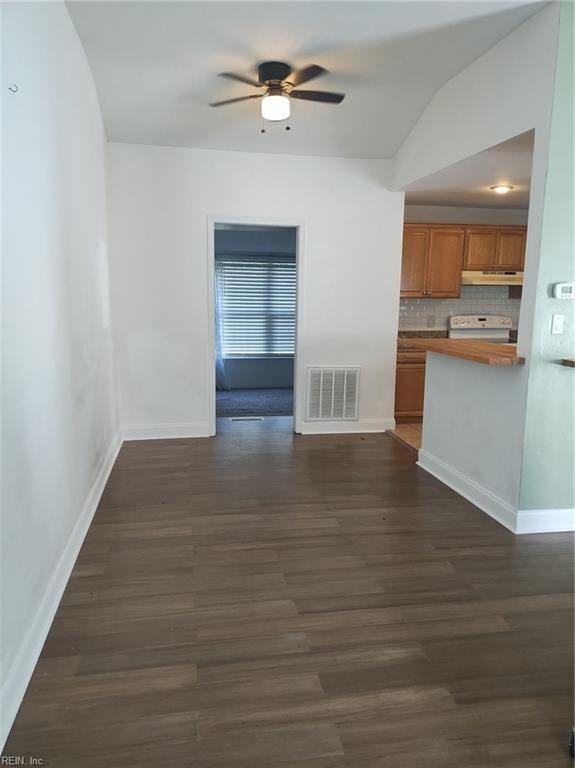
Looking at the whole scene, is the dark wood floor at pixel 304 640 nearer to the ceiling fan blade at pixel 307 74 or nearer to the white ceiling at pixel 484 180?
the white ceiling at pixel 484 180

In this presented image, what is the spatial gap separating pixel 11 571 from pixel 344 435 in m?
3.76

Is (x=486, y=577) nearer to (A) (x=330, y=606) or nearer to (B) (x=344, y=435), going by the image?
(A) (x=330, y=606)

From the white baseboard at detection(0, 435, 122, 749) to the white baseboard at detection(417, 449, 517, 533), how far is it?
244cm

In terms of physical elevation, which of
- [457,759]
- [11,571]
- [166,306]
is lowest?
[457,759]

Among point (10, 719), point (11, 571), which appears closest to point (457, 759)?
point (10, 719)

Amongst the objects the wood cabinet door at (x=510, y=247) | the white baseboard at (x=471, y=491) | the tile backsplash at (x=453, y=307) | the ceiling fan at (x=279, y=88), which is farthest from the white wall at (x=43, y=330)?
the wood cabinet door at (x=510, y=247)

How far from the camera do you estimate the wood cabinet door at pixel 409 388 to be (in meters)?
5.51

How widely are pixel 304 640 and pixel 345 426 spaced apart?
3.30 m

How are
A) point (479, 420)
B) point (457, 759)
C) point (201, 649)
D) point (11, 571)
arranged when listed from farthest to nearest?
1. point (479, 420)
2. point (201, 649)
3. point (11, 571)
4. point (457, 759)

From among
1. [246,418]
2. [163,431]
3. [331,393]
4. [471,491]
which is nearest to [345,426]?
[331,393]

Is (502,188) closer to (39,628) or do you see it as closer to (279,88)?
(279,88)

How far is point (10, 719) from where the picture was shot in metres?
1.60

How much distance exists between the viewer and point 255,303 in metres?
7.51

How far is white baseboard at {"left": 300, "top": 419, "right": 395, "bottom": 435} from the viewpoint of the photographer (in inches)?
204
